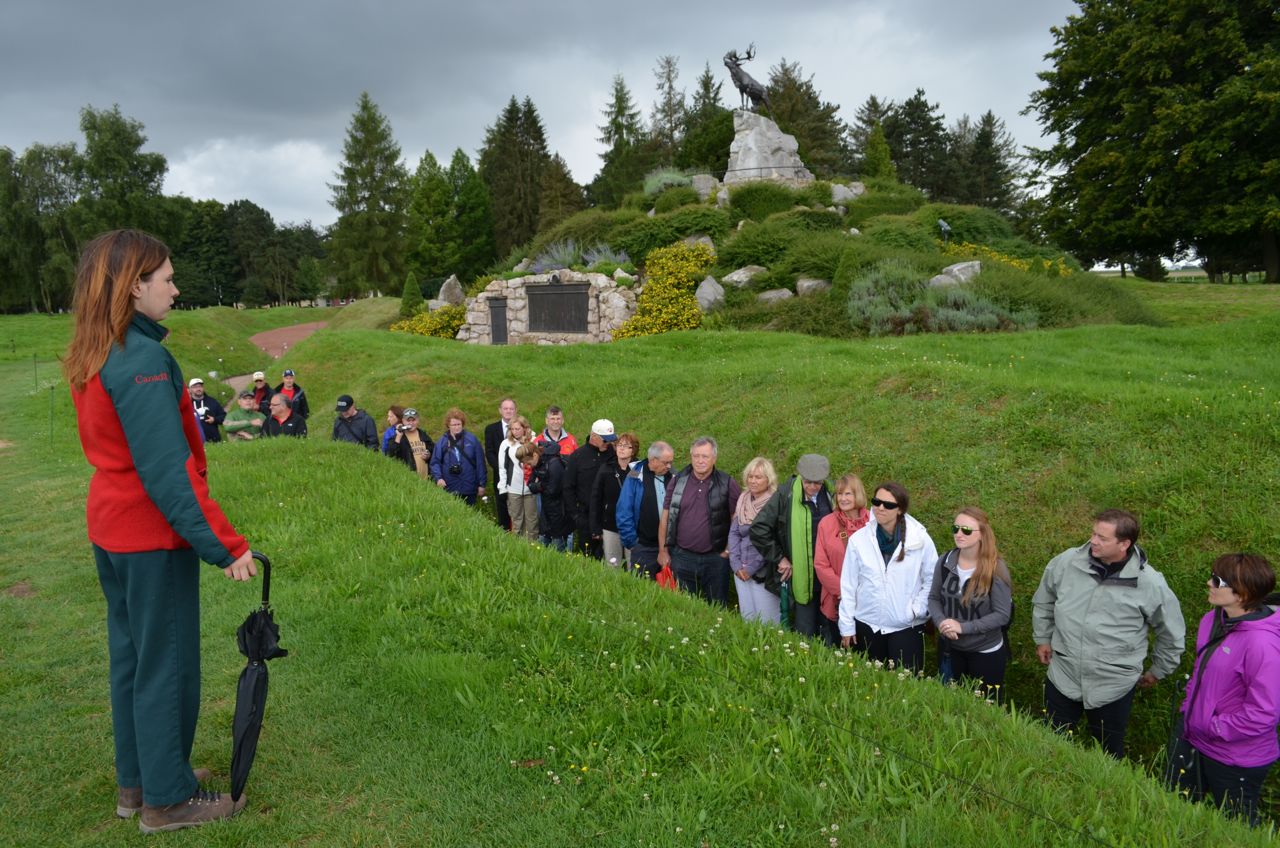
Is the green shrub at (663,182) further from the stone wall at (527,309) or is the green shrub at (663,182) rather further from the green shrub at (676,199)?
the stone wall at (527,309)

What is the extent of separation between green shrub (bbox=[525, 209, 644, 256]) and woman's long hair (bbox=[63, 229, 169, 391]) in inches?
992

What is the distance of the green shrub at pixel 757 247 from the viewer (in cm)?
2350

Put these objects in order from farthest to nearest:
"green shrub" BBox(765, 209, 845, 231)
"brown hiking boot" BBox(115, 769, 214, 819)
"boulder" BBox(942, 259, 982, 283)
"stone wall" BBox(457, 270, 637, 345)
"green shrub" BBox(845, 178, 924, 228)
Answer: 1. "green shrub" BBox(845, 178, 924, 228)
2. "green shrub" BBox(765, 209, 845, 231)
3. "stone wall" BBox(457, 270, 637, 345)
4. "boulder" BBox(942, 259, 982, 283)
5. "brown hiking boot" BBox(115, 769, 214, 819)

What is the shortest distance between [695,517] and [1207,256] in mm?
33215

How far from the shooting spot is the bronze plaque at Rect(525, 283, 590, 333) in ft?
80.2

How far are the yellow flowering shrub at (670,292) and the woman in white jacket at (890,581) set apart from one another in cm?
1624

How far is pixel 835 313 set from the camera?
18688 mm

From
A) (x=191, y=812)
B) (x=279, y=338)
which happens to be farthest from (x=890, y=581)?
(x=279, y=338)

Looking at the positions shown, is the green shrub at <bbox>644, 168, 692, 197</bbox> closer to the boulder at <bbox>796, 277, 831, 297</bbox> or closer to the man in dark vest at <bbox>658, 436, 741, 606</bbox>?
the boulder at <bbox>796, 277, 831, 297</bbox>

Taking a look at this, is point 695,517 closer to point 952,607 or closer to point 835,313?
point 952,607

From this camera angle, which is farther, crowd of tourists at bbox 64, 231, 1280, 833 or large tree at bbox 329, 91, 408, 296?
large tree at bbox 329, 91, 408, 296

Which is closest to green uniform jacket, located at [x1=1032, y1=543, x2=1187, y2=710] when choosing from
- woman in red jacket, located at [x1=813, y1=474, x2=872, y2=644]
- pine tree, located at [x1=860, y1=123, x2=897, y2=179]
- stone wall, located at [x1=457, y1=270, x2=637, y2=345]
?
woman in red jacket, located at [x1=813, y1=474, x2=872, y2=644]

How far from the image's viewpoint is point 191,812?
3045 millimetres

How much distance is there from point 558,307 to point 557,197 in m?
24.7
